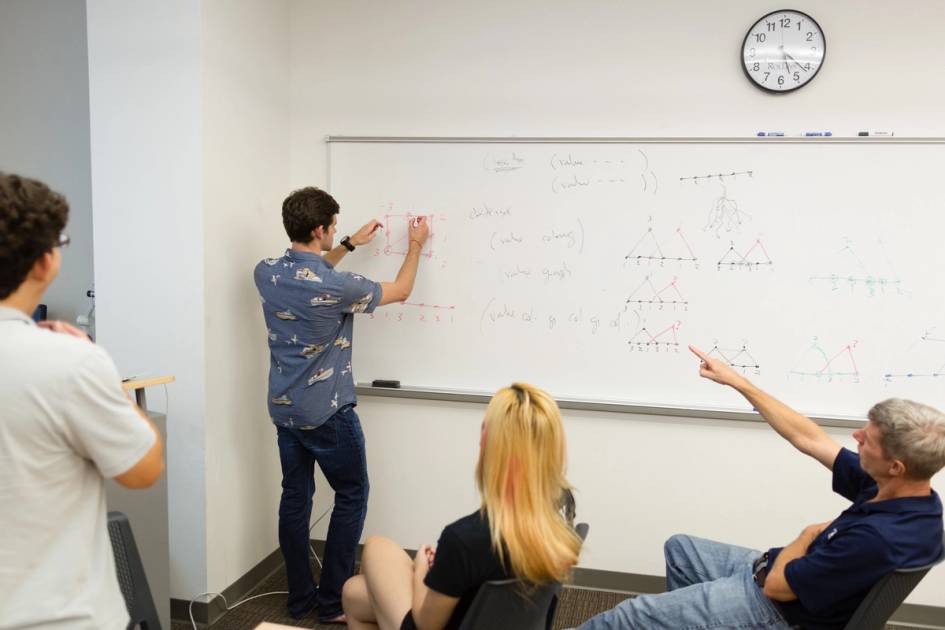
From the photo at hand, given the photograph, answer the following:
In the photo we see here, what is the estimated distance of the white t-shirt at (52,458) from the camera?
1071mm

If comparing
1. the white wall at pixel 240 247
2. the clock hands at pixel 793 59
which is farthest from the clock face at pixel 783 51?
the white wall at pixel 240 247

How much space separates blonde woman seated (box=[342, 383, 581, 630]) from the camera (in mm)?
1506

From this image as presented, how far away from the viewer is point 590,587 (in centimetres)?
316

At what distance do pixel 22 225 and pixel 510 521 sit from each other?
42.0 inches

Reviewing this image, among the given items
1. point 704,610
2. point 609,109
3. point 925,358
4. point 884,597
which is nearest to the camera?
point 884,597

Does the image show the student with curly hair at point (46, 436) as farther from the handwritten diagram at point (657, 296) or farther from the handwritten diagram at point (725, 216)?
the handwritten diagram at point (725, 216)

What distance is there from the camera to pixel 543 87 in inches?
122

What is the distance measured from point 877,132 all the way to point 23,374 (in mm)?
3040

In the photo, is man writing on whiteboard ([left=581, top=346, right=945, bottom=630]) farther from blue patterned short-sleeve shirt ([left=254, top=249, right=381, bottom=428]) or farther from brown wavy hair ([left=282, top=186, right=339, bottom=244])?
brown wavy hair ([left=282, top=186, right=339, bottom=244])

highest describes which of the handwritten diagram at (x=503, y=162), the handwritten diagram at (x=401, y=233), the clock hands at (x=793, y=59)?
the clock hands at (x=793, y=59)

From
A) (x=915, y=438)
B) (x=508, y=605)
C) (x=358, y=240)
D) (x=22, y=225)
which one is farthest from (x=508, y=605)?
(x=358, y=240)

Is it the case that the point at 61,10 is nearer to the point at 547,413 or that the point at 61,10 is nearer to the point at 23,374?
the point at 23,374

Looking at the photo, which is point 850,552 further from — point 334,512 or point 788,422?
point 334,512

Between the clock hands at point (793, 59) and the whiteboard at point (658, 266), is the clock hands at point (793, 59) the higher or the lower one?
the higher one
